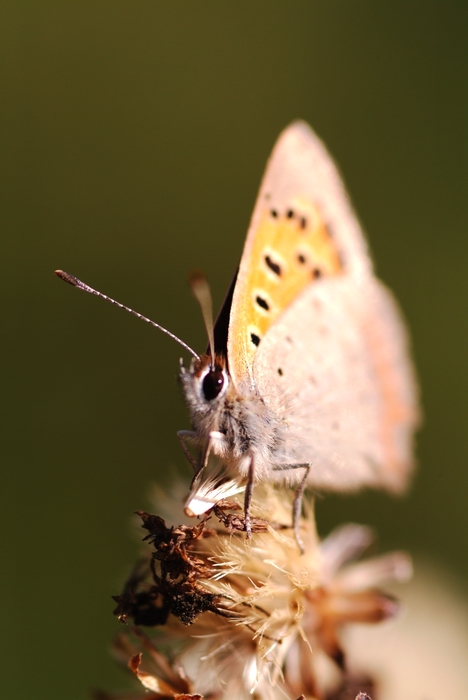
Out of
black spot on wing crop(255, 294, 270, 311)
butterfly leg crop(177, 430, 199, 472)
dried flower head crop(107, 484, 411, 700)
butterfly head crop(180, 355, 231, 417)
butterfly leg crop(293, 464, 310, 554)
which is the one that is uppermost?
black spot on wing crop(255, 294, 270, 311)

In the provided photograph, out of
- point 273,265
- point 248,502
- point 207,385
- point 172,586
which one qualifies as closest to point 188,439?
point 207,385

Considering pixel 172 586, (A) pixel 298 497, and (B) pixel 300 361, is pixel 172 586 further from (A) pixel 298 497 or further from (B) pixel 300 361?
(B) pixel 300 361

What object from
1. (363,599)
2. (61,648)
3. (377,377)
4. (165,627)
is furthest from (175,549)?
(61,648)

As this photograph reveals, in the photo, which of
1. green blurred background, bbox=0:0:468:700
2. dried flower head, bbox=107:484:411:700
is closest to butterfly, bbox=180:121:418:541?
dried flower head, bbox=107:484:411:700

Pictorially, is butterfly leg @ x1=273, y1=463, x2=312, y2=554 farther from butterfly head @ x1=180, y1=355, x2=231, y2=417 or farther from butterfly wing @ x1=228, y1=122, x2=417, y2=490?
butterfly head @ x1=180, y1=355, x2=231, y2=417

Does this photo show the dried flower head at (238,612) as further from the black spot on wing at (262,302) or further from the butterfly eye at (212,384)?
the black spot on wing at (262,302)
